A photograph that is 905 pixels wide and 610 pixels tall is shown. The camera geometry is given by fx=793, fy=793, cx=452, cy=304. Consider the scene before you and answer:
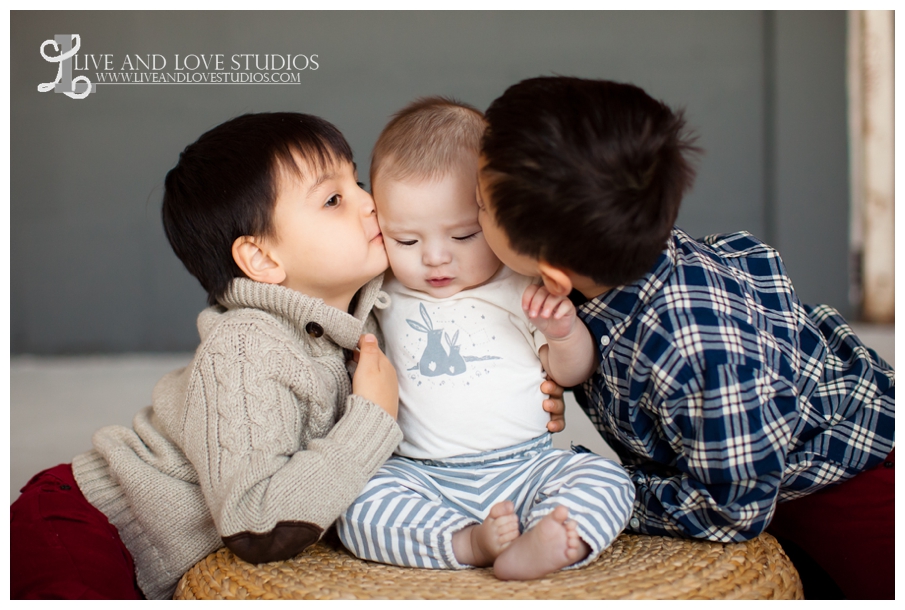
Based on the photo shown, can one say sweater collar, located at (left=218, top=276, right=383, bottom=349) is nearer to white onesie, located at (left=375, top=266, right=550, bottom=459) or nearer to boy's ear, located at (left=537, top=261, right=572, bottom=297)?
white onesie, located at (left=375, top=266, right=550, bottom=459)

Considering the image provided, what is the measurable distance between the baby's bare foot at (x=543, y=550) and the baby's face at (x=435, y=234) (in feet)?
1.34

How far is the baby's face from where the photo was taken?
1.19 m

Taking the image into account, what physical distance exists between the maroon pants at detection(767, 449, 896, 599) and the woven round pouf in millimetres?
130

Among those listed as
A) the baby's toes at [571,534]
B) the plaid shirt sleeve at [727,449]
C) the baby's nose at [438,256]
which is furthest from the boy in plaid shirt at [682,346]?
the baby's toes at [571,534]

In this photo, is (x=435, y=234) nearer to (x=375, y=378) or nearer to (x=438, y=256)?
(x=438, y=256)

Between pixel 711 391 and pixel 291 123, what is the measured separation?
2.49 feet

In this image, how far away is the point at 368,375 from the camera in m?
1.21

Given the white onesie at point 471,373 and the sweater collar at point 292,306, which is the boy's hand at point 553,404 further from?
the sweater collar at point 292,306

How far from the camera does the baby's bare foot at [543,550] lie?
1013mm

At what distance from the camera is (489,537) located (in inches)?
42.0

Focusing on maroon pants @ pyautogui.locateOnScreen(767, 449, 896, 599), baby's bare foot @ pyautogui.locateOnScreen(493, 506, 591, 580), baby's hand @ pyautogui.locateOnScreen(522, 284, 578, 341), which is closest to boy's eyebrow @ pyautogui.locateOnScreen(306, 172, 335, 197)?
baby's hand @ pyautogui.locateOnScreen(522, 284, 578, 341)

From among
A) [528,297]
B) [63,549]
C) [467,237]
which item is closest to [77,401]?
[63,549]

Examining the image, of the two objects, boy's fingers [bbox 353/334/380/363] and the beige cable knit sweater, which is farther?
boy's fingers [bbox 353/334/380/363]
